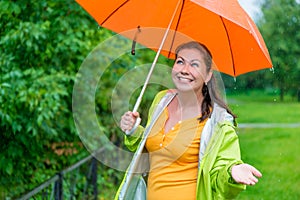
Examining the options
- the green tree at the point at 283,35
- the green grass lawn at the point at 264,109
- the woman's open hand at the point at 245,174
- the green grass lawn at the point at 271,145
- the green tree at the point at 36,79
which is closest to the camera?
the woman's open hand at the point at 245,174

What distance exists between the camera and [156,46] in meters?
3.82

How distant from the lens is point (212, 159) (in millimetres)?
3057

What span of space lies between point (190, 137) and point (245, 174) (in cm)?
43

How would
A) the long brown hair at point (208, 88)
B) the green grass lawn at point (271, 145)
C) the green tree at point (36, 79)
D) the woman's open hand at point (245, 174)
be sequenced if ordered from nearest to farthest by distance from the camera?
the woman's open hand at point (245, 174) < the long brown hair at point (208, 88) < the green tree at point (36, 79) < the green grass lawn at point (271, 145)

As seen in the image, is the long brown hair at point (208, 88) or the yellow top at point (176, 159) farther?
the long brown hair at point (208, 88)

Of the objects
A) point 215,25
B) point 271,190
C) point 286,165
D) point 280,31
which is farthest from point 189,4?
point 280,31

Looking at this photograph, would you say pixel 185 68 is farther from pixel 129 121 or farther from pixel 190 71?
pixel 129 121

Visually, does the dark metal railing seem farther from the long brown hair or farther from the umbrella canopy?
the long brown hair

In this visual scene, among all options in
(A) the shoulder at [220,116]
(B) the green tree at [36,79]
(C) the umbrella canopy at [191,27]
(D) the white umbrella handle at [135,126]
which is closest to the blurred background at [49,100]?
(B) the green tree at [36,79]

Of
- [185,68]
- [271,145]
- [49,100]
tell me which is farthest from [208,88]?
[271,145]

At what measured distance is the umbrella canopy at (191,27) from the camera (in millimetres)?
3512

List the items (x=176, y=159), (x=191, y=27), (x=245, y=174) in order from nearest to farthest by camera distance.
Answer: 1. (x=245, y=174)
2. (x=176, y=159)
3. (x=191, y=27)

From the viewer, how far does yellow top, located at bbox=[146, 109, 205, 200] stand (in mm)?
3176

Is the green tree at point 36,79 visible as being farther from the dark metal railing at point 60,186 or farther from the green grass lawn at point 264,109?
the green grass lawn at point 264,109
